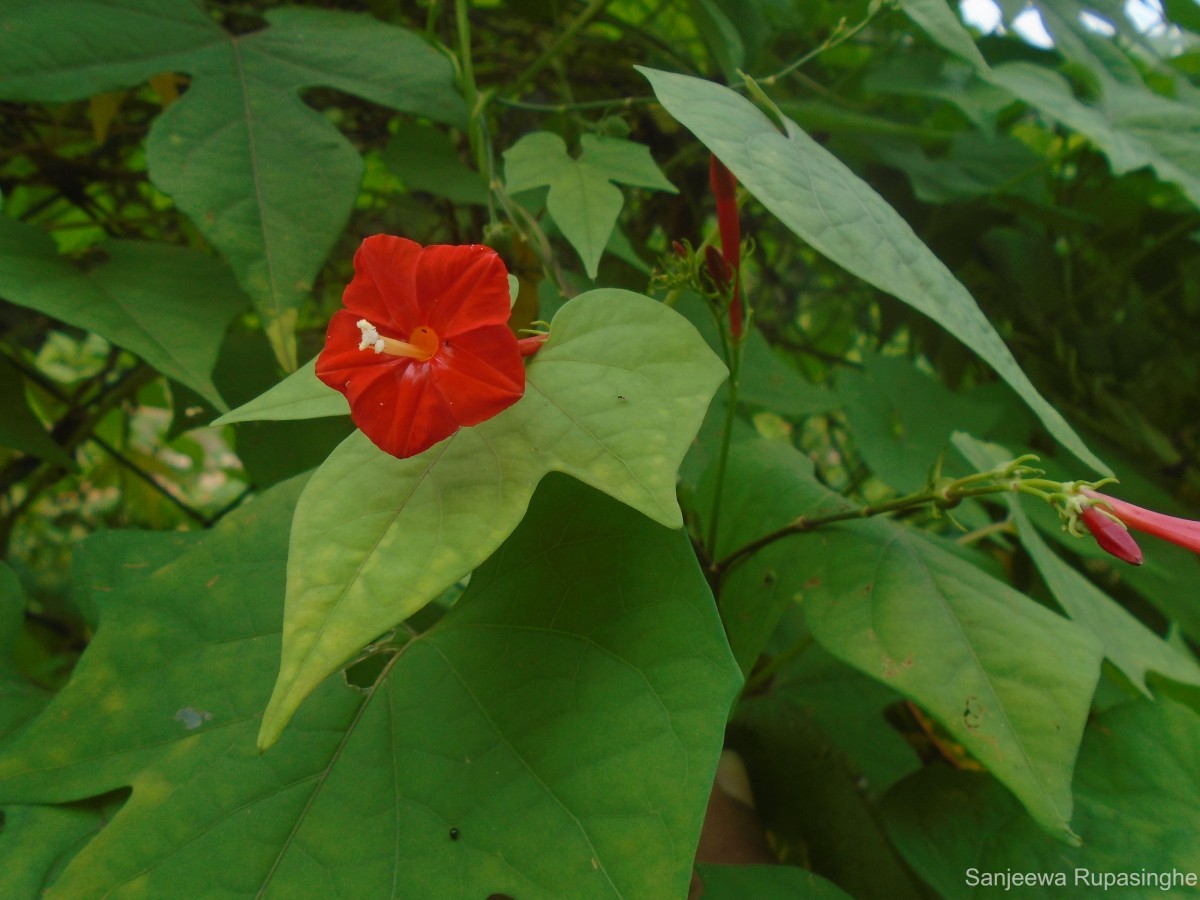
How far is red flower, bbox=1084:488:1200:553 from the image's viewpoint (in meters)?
0.47

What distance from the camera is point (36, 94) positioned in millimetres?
699

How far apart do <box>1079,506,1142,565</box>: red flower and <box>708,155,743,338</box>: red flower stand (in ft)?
0.89

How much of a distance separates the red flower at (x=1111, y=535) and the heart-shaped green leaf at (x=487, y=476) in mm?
238

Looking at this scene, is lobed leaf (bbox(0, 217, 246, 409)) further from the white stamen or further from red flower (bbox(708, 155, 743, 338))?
red flower (bbox(708, 155, 743, 338))

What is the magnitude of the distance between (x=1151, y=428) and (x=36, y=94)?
65.4 inches

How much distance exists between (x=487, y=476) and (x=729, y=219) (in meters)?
0.28

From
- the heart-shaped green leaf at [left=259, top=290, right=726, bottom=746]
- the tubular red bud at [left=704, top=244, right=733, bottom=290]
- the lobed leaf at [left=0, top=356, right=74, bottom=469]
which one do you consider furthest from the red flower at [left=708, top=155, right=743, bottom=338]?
the lobed leaf at [left=0, top=356, right=74, bottom=469]

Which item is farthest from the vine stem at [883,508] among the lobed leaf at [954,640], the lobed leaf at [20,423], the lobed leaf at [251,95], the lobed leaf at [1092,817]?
the lobed leaf at [20,423]

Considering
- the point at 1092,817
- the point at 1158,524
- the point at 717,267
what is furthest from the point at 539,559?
the point at 1092,817

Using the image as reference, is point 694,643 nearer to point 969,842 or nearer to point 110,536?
point 969,842

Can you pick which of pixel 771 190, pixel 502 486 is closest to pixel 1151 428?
pixel 771 190

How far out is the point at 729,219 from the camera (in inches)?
23.0

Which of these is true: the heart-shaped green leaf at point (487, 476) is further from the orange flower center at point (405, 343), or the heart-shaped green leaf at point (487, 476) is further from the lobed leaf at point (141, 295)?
the lobed leaf at point (141, 295)

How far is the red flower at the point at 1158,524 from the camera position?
0.47 metres
